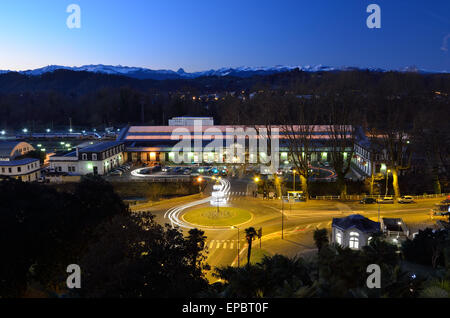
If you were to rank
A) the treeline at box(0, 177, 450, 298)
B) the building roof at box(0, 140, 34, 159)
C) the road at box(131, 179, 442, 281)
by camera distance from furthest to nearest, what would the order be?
the building roof at box(0, 140, 34, 159)
the road at box(131, 179, 442, 281)
the treeline at box(0, 177, 450, 298)

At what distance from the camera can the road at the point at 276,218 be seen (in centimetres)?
1853

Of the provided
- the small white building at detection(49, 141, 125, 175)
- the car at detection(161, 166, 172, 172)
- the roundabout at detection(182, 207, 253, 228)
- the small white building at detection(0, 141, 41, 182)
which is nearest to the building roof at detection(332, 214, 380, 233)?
the roundabout at detection(182, 207, 253, 228)

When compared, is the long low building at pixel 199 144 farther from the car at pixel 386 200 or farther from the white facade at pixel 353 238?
the white facade at pixel 353 238

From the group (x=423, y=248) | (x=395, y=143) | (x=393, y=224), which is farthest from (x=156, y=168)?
(x=423, y=248)

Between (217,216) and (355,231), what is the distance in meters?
9.11

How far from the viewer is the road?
1853cm

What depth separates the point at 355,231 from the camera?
58.1 feet

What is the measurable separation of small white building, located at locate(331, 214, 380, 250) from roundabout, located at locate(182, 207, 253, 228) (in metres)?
6.50

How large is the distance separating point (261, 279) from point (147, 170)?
29.7m

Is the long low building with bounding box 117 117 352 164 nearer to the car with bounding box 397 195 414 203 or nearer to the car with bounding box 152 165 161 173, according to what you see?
the car with bounding box 152 165 161 173

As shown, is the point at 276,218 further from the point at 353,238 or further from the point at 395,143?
the point at 395,143

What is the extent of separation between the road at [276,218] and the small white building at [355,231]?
165cm

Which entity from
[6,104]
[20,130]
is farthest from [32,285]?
[6,104]
